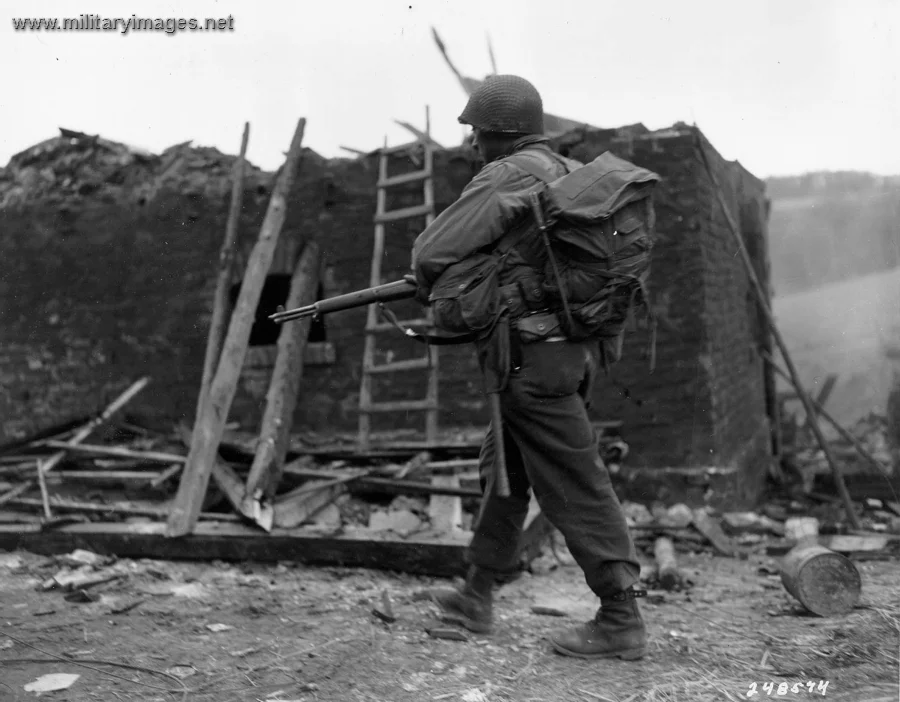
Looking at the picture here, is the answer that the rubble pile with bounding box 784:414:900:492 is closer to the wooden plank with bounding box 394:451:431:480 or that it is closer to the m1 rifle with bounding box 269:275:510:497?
the wooden plank with bounding box 394:451:431:480

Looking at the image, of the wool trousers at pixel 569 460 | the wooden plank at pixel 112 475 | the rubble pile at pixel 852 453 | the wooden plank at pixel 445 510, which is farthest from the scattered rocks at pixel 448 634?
the rubble pile at pixel 852 453

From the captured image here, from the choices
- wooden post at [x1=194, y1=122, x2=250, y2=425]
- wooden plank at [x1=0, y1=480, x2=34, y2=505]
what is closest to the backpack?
wooden post at [x1=194, y1=122, x2=250, y2=425]

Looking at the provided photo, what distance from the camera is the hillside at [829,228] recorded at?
36.1 ft

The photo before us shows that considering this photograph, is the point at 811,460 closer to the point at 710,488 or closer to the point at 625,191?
the point at 710,488

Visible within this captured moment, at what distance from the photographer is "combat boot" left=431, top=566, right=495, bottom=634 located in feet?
10.3

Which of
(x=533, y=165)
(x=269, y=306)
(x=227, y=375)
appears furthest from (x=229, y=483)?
(x=533, y=165)

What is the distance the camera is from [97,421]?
19.4 feet

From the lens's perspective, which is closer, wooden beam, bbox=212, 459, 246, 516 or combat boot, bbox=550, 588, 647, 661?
combat boot, bbox=550, 588, 647, 661

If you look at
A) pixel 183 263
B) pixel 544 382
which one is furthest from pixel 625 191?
pixel 183 263

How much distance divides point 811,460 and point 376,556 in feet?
19.6

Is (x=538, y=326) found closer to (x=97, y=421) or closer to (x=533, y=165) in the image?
(x=533, y=165)

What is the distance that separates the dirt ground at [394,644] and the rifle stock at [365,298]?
1.27 m

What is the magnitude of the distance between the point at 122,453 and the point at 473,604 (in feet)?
10.2

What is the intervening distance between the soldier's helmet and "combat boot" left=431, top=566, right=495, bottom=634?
1.70m
